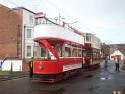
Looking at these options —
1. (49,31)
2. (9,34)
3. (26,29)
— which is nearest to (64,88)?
(49,31)

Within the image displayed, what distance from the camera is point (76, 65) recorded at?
24.3m

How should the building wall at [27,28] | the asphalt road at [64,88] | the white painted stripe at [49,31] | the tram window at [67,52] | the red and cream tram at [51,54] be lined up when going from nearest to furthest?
1. the asphalt road at [64,88]
2. the red and cream tram at [51,54]
3. the white painted stripe at [49,31]
4. the tram window at [67,52]
5. the building wall at [27,28]

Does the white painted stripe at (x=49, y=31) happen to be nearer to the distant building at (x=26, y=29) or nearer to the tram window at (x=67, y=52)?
the tram window at (x=67, y=52)

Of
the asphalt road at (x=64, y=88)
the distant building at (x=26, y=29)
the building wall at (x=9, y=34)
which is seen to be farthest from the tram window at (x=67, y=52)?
the building wall at (x=9, y=34)

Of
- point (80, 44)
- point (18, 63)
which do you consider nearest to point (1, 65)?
point (18, 63)

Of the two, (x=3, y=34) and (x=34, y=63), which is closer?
(x=34, y=63)

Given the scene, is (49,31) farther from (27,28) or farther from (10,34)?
(10,34)

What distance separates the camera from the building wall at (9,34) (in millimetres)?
48781

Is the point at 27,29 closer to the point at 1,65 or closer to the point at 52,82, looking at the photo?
the point at 1,65

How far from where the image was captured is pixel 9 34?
4938 cm

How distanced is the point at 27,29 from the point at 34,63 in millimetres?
30704

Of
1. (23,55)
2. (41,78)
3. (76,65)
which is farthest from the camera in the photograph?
(23,55)

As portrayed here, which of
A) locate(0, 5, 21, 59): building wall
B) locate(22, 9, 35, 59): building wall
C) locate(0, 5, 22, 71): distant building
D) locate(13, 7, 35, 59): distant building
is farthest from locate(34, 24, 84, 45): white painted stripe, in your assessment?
locate(0, 5, 21, 59): building wall

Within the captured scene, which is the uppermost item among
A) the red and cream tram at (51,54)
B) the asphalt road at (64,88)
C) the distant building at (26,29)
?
the distant building at (26,29)
